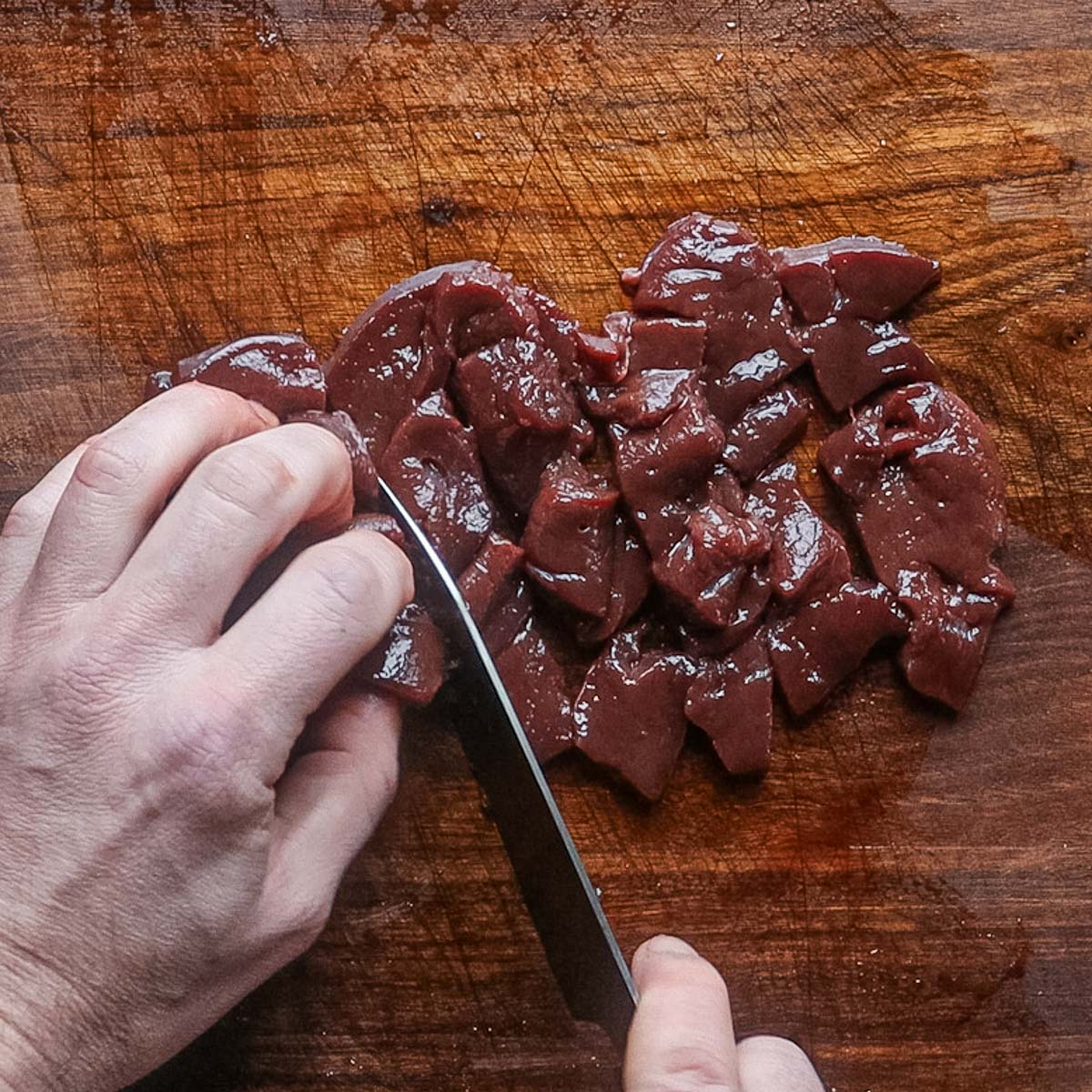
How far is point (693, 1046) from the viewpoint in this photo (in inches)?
79.4

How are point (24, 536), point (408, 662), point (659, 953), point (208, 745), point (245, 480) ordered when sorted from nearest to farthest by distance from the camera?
point (208, 745) < point (245, 480) < point (659, 953) < point (24, 536) < point (408, 662)

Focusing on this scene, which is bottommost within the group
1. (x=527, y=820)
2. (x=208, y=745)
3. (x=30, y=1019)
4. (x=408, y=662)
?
(x=30, y=1019)

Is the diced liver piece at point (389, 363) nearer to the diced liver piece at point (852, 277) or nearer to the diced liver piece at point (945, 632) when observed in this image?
the diced liver piece at point (852, 277)

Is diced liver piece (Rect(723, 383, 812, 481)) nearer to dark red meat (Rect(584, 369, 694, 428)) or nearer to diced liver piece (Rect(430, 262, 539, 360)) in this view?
dark red meat (Rect(584, 369, 694, 428))

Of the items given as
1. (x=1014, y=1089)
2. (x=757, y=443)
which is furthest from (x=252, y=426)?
(x=1014, y=1089)

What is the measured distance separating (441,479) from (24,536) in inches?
36.7

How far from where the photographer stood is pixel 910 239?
2967 mm

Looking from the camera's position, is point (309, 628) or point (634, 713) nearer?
point (309, 628)

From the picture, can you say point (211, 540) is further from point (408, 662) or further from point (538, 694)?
point (538, 694)

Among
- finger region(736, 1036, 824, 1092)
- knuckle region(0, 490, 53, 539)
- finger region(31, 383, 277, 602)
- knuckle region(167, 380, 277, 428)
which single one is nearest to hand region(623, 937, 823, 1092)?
finger region(736, 1036, 824, 1092)

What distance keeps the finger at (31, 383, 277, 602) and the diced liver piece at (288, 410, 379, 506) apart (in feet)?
1.44

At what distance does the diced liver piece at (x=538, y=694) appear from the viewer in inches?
109

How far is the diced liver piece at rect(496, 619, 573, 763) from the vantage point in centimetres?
278

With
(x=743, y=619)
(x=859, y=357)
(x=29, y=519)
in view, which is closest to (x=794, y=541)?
(x=743, y=619)
